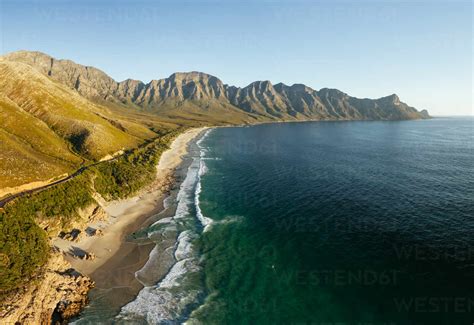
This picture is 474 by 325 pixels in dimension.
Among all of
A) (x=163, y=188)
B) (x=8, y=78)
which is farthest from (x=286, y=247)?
(x=8, y=78)

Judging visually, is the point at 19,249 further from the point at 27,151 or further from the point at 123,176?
the point at 27,151

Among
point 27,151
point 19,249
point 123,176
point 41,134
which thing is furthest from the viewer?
point 41,134

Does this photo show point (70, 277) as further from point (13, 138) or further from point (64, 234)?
point (13, 138)

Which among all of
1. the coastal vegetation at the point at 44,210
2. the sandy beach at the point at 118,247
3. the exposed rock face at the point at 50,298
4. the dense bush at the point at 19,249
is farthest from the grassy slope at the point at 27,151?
the exposed rock face at the point at 50,298

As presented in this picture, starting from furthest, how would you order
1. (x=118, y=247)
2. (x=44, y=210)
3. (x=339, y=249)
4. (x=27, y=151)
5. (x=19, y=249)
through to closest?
1. (x=27, y=151)
2. (x=44, y=210)
3. (x=118, y=247)
4. (x=339, y=249)
5. (x=19, y=249)

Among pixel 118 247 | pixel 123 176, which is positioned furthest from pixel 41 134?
pixel 118 247

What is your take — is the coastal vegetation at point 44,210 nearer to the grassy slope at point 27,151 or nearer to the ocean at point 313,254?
the grassy slope at point 27,151

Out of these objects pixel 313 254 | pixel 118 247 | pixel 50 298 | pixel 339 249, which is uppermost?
pixel 339 249
